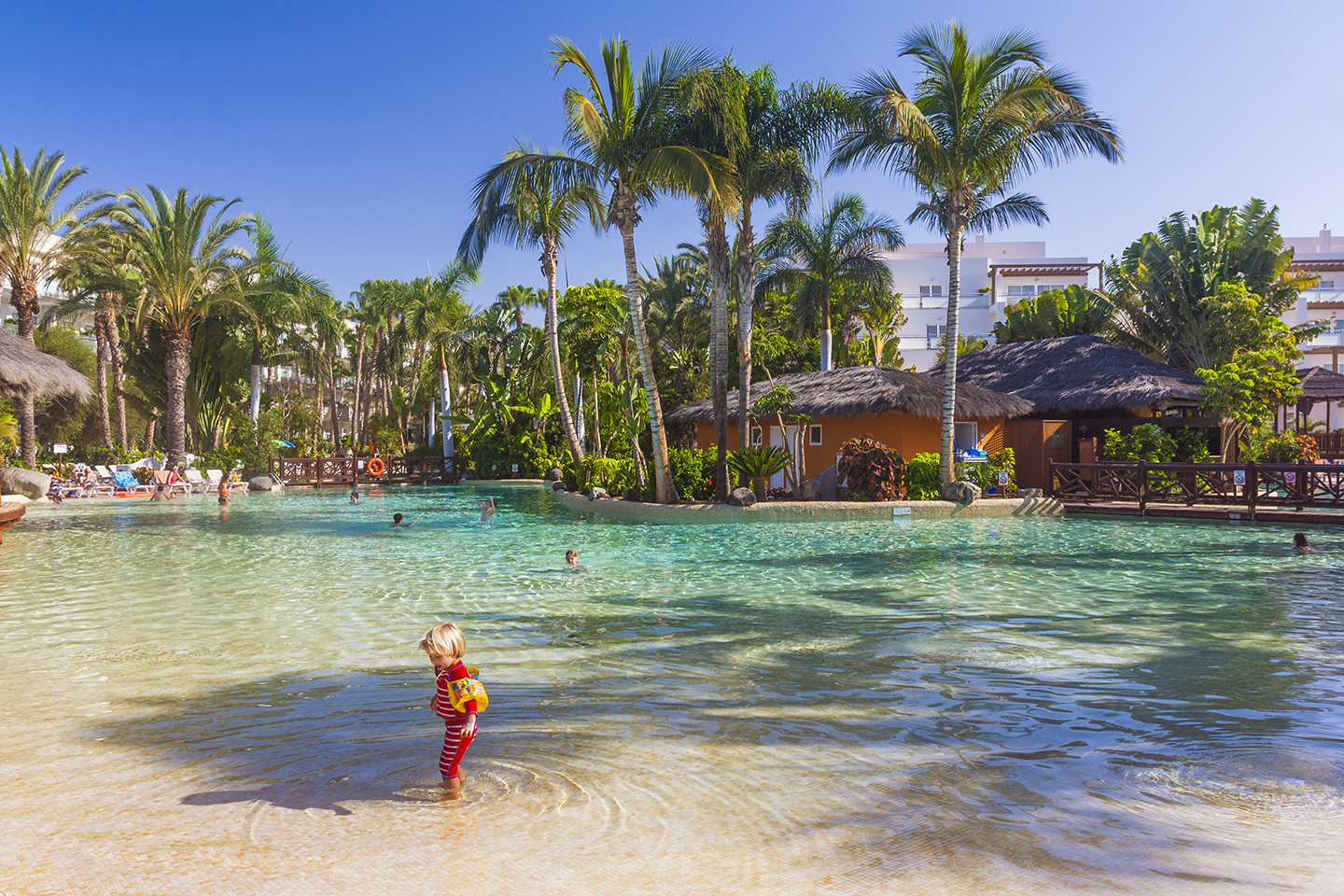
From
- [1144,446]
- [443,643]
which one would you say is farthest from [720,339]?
[443,643]

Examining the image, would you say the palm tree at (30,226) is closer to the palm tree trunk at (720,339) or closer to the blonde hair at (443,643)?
the palm tree trunk at (720,339)

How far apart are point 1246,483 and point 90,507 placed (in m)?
31.0

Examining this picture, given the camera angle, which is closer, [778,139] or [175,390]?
[778,139]

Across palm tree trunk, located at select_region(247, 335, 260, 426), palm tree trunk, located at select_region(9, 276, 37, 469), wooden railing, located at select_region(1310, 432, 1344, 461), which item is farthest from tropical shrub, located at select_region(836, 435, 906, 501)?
palm tree trunk, located at select_region(247, 335, 260, 426)

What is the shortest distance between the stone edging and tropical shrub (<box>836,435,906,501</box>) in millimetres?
742

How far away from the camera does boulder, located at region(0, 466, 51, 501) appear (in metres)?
26.5

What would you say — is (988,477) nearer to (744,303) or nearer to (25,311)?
(744,303)

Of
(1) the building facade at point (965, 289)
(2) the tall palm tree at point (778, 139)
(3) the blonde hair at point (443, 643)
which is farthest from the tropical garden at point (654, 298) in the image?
(3) the blonde hair at point (443, 643)

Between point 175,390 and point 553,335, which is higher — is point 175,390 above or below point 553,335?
below

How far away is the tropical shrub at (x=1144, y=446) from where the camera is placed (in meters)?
24.8

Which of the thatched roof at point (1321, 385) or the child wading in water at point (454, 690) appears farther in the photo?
the thatched roof at point (1321, 385)

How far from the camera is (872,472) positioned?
77.3ft

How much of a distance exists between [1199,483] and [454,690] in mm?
23086

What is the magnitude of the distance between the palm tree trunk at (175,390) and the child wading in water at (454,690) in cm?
3455
